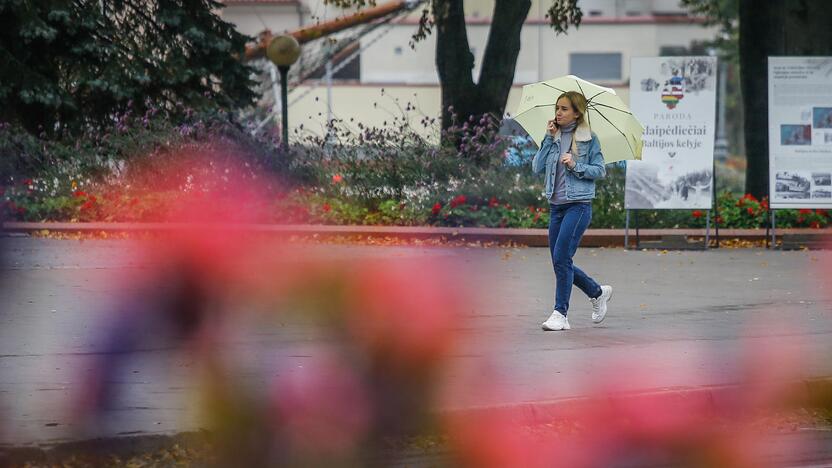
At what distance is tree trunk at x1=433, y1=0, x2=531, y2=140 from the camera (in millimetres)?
20438

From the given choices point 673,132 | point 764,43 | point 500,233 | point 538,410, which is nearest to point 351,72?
point 764,43

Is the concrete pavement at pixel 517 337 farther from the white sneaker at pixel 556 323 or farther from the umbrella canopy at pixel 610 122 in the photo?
the umbrella canopy at pixel 610 122

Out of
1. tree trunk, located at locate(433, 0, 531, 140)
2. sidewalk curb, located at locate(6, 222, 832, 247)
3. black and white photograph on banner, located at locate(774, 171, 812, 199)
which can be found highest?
tree trunk, located at locate(433, 0, 531, 140)

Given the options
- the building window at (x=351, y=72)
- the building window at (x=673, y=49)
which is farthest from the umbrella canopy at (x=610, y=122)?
the building window at (x=673, y=49)

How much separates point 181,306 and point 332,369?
3572 mm

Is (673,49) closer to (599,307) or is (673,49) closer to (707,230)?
(707,230)

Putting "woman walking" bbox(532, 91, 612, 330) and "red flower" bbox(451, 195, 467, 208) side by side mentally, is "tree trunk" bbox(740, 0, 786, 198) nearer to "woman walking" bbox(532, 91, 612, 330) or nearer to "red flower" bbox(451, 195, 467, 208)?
"red flower" bbox(451, 195, 467, 208)

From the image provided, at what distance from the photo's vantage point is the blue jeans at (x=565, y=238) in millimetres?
9383

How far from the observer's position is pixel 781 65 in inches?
622

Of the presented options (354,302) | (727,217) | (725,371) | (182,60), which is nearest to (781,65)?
(727,217)

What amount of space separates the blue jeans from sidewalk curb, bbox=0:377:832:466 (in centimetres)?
225

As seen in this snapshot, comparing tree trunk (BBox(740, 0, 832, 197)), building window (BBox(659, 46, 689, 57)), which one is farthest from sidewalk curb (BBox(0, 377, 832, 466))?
building window (BBox(659, 46, 689, 57))

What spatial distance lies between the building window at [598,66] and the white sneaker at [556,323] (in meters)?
45.2

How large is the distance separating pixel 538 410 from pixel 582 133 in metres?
3.10
